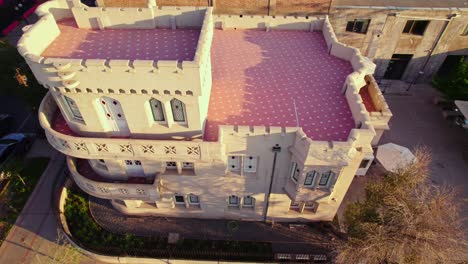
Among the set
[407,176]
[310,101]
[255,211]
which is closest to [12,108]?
[255,211]

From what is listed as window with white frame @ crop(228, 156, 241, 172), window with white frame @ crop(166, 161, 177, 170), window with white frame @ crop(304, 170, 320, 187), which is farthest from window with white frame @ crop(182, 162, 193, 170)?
window with white frame @ crop(304, 170, 320, 187)

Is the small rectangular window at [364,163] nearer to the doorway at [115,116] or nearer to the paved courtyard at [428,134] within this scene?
the paved courtyard at [428,134]

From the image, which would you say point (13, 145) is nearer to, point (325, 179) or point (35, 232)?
point (35, 232)

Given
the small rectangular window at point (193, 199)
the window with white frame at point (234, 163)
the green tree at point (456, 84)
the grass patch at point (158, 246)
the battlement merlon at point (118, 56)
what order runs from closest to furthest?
the battlement merlon at point (118, 56) < the window with white frame at point (234, 163) < the grass patch at point (158, 246) < the small rectangular window at point (193, 199) < the green tree at point (456, 84)

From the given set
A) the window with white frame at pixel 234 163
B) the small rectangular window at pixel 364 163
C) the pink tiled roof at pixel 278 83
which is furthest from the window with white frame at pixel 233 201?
the small rectangular window at pixel 364 163

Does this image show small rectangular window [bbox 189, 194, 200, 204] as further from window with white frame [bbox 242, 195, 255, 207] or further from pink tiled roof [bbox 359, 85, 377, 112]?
pink tiled roof [bbox 359, 85, 377, 112]
